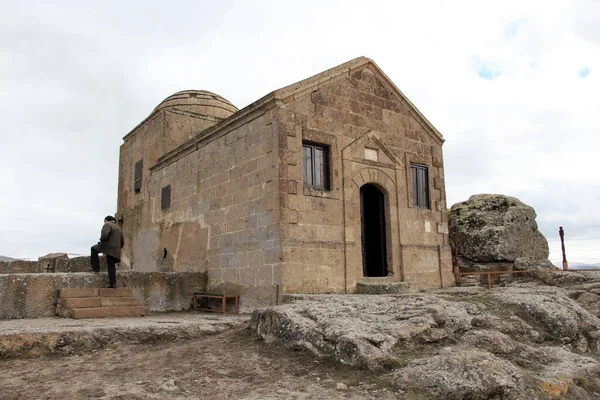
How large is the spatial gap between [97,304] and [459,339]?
6398mm

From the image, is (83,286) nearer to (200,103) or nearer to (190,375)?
(190,375)

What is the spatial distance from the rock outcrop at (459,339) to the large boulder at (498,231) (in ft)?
17.3

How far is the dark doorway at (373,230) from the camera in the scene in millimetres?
11352

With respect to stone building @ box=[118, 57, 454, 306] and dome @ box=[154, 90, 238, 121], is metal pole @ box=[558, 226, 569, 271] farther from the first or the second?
dome @ box=[154, 90, 238, 121]

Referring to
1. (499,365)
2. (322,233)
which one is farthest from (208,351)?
(322,233)

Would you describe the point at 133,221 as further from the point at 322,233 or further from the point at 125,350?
the point at 125,350

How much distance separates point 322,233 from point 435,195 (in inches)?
153

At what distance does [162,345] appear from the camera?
270 inches

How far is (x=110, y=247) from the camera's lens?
32.9 feet

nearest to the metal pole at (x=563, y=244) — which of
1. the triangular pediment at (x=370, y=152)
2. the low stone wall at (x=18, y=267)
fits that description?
the triangular pediment at (x=370, y=152)

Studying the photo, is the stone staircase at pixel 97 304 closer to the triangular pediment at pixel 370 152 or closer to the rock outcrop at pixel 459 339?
the rock outcrop at pixel 459 339

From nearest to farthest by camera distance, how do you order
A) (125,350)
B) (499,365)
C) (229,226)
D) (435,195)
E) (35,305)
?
(499,365) → (125,350) → (35,305) → (229,226) → (435,195)

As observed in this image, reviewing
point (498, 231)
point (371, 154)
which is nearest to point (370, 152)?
point (371, 154)

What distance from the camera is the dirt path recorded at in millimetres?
4574
